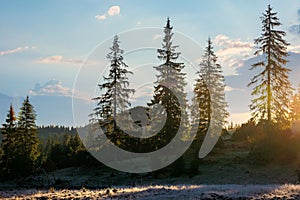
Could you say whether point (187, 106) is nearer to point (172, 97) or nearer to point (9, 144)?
point (172, 97)

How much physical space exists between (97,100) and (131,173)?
8.92 m

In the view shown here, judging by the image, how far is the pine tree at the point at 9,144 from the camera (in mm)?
51156

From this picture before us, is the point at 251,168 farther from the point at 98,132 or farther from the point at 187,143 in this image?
the point at 98,132

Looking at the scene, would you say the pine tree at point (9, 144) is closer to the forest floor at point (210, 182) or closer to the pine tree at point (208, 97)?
the forest floor at point (210, 182)

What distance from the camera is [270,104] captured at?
36.3m

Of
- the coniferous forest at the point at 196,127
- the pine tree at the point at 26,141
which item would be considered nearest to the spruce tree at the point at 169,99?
the coniferous forest at the point at 196,127

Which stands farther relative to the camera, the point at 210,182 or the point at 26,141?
the point at 26,141

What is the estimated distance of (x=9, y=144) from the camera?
52.0 meters

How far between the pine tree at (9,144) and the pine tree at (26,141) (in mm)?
1012

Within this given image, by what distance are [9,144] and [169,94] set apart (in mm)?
29253

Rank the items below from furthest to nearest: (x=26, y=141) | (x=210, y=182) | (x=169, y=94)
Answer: (x=26, y=141)
(x=169, y=94)
(x=210, y=182)

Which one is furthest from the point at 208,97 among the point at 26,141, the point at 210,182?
the point at 26,141

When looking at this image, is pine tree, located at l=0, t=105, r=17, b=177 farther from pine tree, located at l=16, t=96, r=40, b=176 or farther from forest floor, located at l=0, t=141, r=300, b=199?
forest floor, located at l=0, t=141, r=300, b=199

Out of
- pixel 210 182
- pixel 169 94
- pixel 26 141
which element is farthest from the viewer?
pixel 26 141
